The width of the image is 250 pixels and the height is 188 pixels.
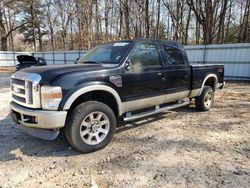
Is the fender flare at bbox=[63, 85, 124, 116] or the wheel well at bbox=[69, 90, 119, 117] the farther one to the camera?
the wheel well at bbox=[69, 90, 119, 117]

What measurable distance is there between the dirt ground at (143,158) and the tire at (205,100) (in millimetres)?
988

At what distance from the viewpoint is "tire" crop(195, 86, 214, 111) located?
6387mm

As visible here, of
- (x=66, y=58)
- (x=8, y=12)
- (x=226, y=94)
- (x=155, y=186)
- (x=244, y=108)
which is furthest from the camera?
(x=8, y=12)

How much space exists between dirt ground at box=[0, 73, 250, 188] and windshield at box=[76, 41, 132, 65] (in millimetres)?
1528

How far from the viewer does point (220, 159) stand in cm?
366

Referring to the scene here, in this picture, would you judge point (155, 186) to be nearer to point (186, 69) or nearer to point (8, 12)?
point (186, 69)

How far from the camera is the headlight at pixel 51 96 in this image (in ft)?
11.5

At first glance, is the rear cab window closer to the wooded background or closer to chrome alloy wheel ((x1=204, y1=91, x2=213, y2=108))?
chrome alloy wheel ((x1=204, y1=91, x2=213, y2=108))

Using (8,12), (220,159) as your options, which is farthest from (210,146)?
(8,12)

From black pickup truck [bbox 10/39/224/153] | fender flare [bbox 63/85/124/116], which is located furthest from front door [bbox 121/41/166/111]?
fender flare [bbox 63/85/124/116]

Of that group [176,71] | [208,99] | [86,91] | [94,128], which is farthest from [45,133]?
[208,99]

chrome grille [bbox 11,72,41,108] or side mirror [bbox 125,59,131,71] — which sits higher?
side mirror [bbox 125,59,131,71]

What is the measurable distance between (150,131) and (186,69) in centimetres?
184

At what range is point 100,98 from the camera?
4344mm
